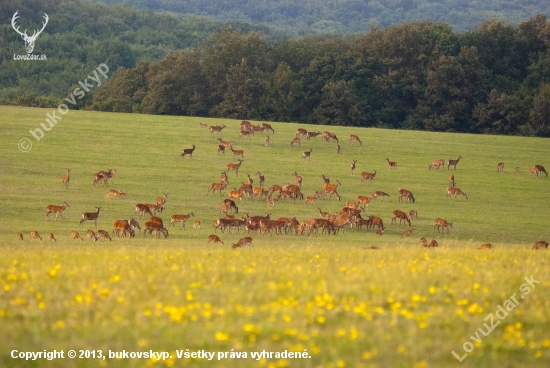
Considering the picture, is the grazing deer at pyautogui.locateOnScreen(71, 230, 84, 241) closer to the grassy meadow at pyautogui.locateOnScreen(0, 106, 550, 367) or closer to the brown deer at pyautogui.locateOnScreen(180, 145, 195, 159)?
the grassy meadow at pyautogui.locateOnScreen(0, 106, 550, 367)

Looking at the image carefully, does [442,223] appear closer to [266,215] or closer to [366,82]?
[266,215]

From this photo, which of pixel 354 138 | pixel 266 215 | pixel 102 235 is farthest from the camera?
pixel 354 138

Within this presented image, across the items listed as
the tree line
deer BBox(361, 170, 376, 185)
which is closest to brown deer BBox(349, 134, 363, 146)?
deer BBox(361, 170, 376, 185)

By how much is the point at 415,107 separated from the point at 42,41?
4639 centimetres

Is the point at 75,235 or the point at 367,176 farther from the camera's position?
the point at 367,176

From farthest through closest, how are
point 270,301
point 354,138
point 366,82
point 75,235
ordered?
point 366,82
point 354,138
point 75,235
point 270,301

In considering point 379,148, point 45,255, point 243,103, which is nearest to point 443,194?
point 379,148

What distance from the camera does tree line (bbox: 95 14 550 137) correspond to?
61281 millimetres

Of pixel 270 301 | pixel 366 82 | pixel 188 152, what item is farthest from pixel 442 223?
pixel 366 82

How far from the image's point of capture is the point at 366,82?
6512 cm

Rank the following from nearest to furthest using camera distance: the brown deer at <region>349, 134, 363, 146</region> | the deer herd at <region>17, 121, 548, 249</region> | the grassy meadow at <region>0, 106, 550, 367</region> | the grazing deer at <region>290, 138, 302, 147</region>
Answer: the grassy meadow at <region>0, 106, 550, 367</region> → the deer herd at <region>17, 121, 548, 249</region> → the grazing deer at <region>290, 138, 302, 147</region> → the brown deer at <region>349, 134, 363, 146</region>

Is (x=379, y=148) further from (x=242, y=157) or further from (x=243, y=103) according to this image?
(x=243, y=103)

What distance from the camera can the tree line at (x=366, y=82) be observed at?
6128 cm

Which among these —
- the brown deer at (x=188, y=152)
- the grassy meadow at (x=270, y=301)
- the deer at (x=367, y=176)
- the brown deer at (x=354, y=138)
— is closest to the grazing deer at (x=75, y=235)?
the grassy meadow at (x=270, y=301)
